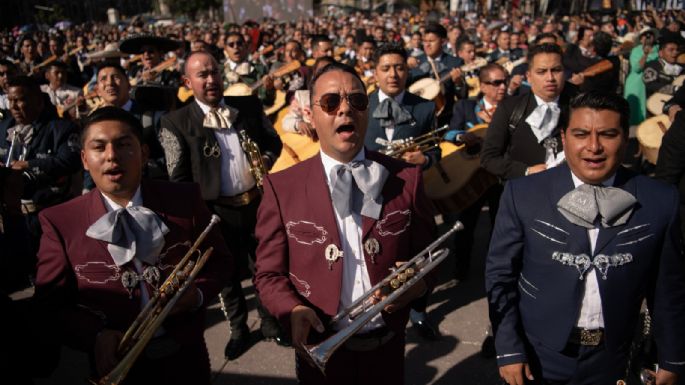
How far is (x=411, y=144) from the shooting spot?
182 inches

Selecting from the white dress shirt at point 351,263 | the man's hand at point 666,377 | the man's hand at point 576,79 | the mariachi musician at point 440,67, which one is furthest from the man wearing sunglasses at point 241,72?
the man's hand at point 666,377

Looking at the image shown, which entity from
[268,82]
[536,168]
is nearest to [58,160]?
[536,168]

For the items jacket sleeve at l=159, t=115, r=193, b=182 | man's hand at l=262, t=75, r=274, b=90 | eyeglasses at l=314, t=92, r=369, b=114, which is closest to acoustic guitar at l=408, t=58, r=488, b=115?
man's hand at l=262, t=75, r=274, b=90

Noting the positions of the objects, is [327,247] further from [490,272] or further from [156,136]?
[156,136]

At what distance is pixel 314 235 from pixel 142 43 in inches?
235

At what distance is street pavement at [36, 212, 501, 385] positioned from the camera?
420 cm

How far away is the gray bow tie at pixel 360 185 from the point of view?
2.51 m

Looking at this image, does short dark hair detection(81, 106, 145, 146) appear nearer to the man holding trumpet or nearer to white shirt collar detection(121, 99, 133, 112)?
the man holding trumpet

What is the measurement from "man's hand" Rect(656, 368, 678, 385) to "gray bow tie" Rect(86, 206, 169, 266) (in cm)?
253

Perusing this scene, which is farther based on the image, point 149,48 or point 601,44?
point 601,44

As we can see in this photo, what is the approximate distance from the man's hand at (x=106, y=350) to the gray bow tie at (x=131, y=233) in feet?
1.11

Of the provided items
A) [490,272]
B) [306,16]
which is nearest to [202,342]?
[490,272]

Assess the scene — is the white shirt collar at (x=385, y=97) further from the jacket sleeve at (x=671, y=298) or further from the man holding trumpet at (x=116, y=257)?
the jacket sleeve at (x=671, y=298)

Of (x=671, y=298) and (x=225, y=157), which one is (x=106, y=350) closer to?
(x=225, y=157)
